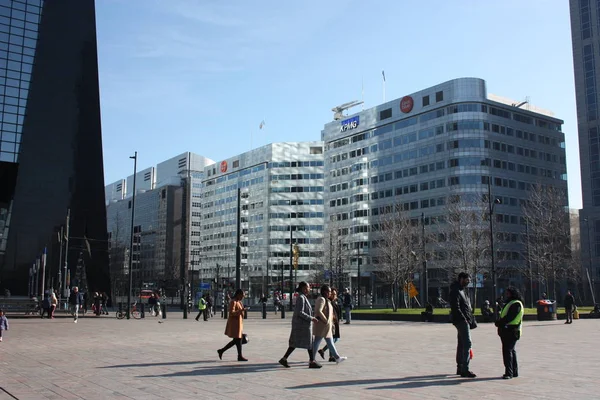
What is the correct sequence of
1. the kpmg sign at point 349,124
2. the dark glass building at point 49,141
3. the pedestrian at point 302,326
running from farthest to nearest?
the kpmg sign at point 349,124, the dark glass building at point 49,141, the pedestrian at point 302,326

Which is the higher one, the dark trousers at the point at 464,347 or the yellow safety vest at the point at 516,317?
the yellow safety vest at the point at 516,317

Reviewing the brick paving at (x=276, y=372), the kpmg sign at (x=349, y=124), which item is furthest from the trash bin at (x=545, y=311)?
the kpmg sign at (x=349, y=124)

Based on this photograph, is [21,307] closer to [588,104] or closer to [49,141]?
[49,141]

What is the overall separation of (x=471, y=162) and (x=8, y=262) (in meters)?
62.3

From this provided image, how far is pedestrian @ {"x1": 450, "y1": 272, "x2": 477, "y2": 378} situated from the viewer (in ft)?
36.3

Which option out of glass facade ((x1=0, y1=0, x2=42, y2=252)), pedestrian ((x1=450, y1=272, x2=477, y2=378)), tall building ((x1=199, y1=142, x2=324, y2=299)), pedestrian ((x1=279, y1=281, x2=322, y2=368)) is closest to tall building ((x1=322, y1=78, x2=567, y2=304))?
tall building ((x1=199, y1=142, x2=324, y2=299))

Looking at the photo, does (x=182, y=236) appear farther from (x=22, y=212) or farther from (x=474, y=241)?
(x=474, y=241)

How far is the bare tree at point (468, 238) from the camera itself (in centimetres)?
5153

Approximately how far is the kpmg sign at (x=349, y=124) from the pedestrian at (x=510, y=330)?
103 m

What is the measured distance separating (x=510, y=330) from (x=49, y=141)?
63572mm

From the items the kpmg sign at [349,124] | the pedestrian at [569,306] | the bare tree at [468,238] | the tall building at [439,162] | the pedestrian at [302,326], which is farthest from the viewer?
the kpmg sign at [349,124]

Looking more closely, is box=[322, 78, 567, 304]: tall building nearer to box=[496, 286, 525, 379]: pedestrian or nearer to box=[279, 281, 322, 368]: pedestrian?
box=[279, 281, 322, 368]: pedestrian

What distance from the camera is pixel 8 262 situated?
6388 cm

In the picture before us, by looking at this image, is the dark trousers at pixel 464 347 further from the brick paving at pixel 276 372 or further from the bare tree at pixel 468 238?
the bare tree at pixel 468 238
